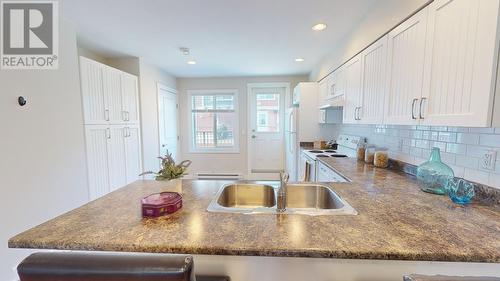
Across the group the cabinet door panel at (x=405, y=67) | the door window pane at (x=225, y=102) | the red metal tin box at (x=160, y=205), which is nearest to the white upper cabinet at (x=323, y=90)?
the cabinet door panel at (x=405, y=67)

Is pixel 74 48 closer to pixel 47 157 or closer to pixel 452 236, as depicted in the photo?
pixel 47 157

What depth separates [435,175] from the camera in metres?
1.39

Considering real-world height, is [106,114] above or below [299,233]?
above

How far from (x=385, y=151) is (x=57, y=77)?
3.33 meters

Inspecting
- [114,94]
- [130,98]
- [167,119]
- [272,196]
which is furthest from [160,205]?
[167,119]

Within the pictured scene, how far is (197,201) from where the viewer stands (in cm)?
127

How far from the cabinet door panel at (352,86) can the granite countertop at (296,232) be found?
1389mm

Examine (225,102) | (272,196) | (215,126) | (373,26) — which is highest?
(373,26)

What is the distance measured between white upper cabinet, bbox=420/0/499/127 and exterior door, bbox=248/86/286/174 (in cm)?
403

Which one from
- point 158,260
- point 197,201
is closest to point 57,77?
point 197,201

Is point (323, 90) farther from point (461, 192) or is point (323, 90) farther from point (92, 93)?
point (92, 93)

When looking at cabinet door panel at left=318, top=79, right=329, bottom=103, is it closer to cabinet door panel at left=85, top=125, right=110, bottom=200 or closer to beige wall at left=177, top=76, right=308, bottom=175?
beige wall at left=177, top=76, right=308, bottom=175

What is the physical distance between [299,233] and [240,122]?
4.53m

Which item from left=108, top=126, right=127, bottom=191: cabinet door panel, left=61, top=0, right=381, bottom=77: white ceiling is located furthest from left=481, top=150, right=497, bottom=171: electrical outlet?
left=108, top=126, right=127, bottom=191: cabinet door panel
